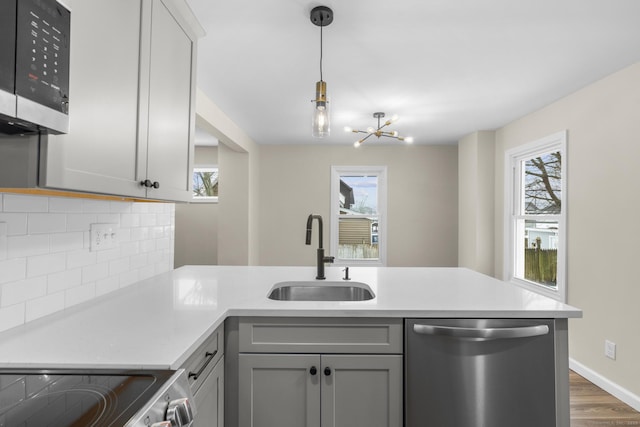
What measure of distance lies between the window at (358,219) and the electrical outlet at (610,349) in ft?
10.3

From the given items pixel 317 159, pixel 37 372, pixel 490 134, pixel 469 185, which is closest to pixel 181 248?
pixel 317 159

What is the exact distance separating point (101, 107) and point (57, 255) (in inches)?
25.2

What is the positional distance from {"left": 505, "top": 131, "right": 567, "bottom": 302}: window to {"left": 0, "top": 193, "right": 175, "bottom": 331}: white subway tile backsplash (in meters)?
3.46

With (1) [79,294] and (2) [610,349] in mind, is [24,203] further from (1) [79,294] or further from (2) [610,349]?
(2) [610,349]

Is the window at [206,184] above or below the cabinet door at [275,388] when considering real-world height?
above

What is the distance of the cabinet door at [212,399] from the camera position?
1.16 metres

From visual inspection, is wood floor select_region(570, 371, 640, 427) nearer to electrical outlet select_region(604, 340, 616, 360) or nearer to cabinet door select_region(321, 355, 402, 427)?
electrical outlet select_region(604, 340, 616, 360)

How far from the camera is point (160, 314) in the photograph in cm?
131

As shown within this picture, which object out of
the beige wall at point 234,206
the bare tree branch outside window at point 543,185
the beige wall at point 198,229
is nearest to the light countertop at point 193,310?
the bare tree branch outside window at point 543,185

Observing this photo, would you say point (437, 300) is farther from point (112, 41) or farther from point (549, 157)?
point (549, 157)

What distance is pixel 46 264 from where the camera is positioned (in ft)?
4.25

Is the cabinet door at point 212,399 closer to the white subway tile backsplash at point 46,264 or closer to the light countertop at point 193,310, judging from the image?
the light countertop at point 193,310

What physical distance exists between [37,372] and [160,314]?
0.43 metres

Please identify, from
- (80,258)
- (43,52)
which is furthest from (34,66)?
(80,258)
